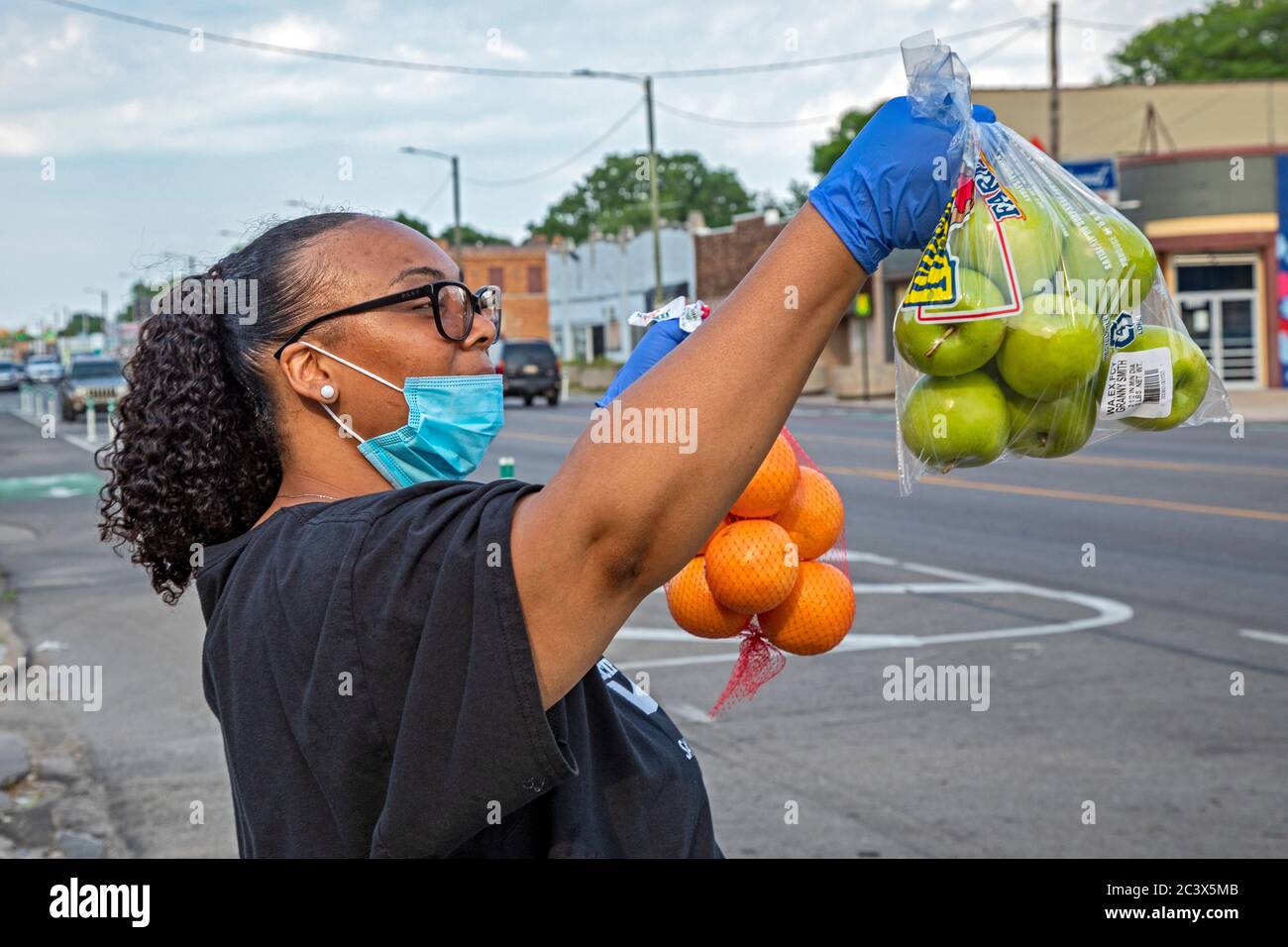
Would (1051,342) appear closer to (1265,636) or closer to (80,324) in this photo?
(1265,636)

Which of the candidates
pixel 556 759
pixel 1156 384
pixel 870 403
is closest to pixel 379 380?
pixel 556 759

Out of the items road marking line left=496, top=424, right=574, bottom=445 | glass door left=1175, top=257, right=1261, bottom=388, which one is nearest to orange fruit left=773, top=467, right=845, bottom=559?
road marking line left=496, top=424, right=574, bottom=445

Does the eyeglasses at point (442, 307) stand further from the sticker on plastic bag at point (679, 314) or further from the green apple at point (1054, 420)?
the green apple at point (1054, 420)

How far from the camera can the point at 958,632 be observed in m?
8.48

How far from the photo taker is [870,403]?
35.3 m

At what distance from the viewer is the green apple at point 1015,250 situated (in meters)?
1.71

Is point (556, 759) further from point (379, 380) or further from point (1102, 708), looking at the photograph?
point (1102, 708)

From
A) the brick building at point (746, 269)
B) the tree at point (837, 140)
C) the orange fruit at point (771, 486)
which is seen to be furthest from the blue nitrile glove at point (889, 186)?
the tree at point (837, 140)

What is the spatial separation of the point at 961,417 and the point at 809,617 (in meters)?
0.59

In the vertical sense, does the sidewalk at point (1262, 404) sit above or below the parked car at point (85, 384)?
below

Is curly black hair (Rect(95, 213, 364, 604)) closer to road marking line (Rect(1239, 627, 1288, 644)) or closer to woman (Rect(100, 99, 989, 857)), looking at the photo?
woman (Rect(100, 99, 989, 857))

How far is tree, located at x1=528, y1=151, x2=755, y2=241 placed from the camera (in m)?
88.0

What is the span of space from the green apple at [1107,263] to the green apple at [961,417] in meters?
0.16

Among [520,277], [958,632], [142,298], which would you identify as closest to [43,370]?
[520,277]
